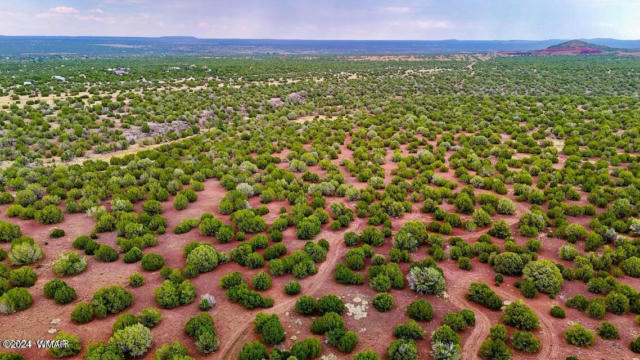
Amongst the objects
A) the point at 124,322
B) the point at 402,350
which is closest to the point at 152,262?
the point at 124,322

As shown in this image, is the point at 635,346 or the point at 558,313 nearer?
the point at 635,346

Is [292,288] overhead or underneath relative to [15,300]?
underneath

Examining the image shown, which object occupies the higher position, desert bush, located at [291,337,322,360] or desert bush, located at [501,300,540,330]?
desert bush, located at [501,300,540,330]

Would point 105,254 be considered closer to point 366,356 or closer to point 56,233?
point 56,233

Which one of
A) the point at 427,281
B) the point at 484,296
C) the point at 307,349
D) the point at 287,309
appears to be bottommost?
the point at 287,309

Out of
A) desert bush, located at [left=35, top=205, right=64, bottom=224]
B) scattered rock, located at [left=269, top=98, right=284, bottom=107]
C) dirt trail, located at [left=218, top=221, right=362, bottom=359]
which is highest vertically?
scattered rock, located at [left=269, top=98, right=284, bottom=107]

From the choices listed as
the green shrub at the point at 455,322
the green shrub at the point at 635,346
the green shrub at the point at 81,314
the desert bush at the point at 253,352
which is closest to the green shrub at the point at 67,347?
the green shrub at the point at 81,314

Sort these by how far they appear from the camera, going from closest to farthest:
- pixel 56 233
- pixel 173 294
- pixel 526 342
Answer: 1. pixel 526 342
2. pixel 173 294
3. pixel 56 233

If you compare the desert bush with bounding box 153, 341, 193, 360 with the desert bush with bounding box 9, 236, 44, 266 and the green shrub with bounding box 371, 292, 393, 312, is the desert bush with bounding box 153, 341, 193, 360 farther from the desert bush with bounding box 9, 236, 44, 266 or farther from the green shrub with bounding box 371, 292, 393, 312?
the desert bush with bounding box 9, 236, 44, 266

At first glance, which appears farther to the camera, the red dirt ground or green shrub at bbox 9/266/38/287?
green shrub at bbox 9/266/38/287

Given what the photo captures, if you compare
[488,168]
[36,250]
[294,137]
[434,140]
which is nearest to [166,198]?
[36,250]

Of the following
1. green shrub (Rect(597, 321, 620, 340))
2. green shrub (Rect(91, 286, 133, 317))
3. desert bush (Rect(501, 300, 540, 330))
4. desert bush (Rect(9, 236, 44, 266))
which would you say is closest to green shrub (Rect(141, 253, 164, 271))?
green shrub (Rect(91, 286, 133, 317))

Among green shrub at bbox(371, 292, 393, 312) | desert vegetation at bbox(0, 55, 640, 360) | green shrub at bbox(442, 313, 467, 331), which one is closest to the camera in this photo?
desert vegetation at bbox(0, 55, 640, 360)
